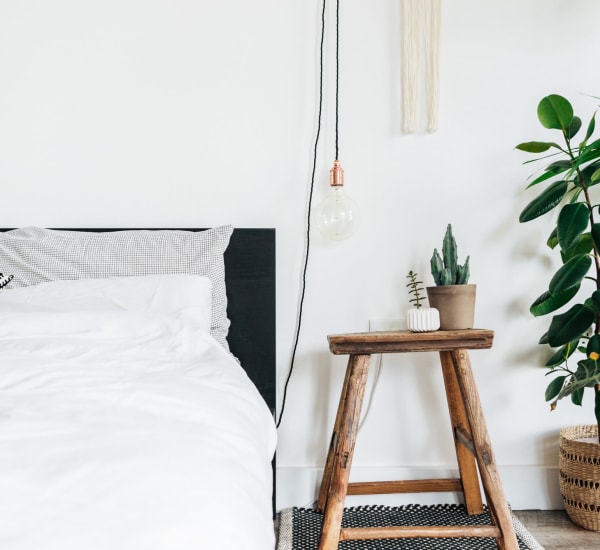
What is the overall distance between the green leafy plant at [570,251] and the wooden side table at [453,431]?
29cm

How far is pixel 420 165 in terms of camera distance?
6.72ft

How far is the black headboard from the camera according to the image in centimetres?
193

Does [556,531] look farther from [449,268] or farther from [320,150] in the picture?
[320,150]

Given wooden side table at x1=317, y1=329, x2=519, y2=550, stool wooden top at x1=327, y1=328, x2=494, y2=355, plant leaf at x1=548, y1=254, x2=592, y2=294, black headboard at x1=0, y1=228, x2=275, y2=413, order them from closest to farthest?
wooden side table at x1=317, y1=329, x2=519, y2=550 → stool wooden top at x1=327, y1=328, x2=494, y2=355 → plant leaf at x1=548, y1=254, x2=592, y2=294 → black headboard at x1=0, y1=228, x2=275, y2=413

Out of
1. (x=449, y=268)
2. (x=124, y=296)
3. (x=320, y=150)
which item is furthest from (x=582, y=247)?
(x=124, y=296)

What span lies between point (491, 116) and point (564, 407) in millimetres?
1043

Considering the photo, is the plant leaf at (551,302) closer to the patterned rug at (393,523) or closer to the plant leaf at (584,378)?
the plant leaf at (584,378)

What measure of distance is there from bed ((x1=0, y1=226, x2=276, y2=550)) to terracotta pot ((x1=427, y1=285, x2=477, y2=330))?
0.56 m

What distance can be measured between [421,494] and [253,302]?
0.87 metres

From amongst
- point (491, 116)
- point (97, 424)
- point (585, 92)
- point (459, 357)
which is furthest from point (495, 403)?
point (97, 424)

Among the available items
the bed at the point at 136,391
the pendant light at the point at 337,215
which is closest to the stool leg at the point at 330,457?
the bed at the point at 136,391

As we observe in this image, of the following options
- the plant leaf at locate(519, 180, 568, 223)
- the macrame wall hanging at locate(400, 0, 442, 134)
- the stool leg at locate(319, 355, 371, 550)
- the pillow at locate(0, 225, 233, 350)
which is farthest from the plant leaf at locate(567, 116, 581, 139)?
the pillow at locate(0, 225, 233, 350)

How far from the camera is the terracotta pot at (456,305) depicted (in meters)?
1.75

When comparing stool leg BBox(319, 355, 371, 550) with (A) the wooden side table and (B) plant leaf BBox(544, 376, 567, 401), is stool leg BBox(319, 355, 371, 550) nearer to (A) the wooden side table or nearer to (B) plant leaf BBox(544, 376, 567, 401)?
(A) the wooden side table
